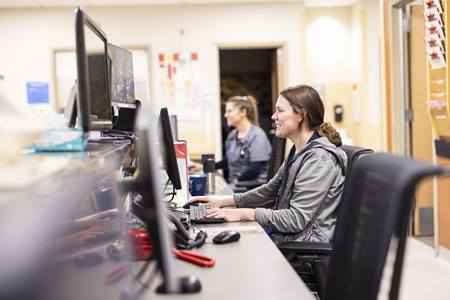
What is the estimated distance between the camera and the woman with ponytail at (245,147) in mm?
4348

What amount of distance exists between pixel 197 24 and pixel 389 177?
18.8 ft

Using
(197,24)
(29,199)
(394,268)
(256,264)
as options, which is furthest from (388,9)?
(29,199)

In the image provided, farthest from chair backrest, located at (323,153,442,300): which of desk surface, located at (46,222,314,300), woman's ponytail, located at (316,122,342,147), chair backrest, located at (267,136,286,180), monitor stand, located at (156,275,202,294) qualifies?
chair backrest, located at (267,136,286,180)

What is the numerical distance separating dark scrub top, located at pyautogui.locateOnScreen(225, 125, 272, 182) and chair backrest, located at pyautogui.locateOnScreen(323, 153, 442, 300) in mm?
2910

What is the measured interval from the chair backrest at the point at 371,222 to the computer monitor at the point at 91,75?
71 cm

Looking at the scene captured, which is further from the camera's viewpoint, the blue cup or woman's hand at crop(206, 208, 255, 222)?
the blue cup

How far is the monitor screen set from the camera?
2176mm

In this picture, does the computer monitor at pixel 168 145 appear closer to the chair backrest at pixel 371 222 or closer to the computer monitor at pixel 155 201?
the chair backrest at pixel 371 222

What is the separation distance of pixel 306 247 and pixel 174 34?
5.00 m

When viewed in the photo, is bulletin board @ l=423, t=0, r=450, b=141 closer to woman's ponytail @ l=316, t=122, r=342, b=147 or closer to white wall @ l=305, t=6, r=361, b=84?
woman's ponytail @ l=316, t=122, r=342, b=147

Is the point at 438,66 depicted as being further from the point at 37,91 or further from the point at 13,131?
the point at 37,91

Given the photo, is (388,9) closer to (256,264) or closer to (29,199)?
(256,264)

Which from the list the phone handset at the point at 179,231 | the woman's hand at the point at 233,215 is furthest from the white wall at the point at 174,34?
the phone handset at the point at 179,231

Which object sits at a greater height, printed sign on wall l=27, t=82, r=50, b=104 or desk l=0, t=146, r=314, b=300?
printed sign on wall l=27, t=82, r=50, b=104
